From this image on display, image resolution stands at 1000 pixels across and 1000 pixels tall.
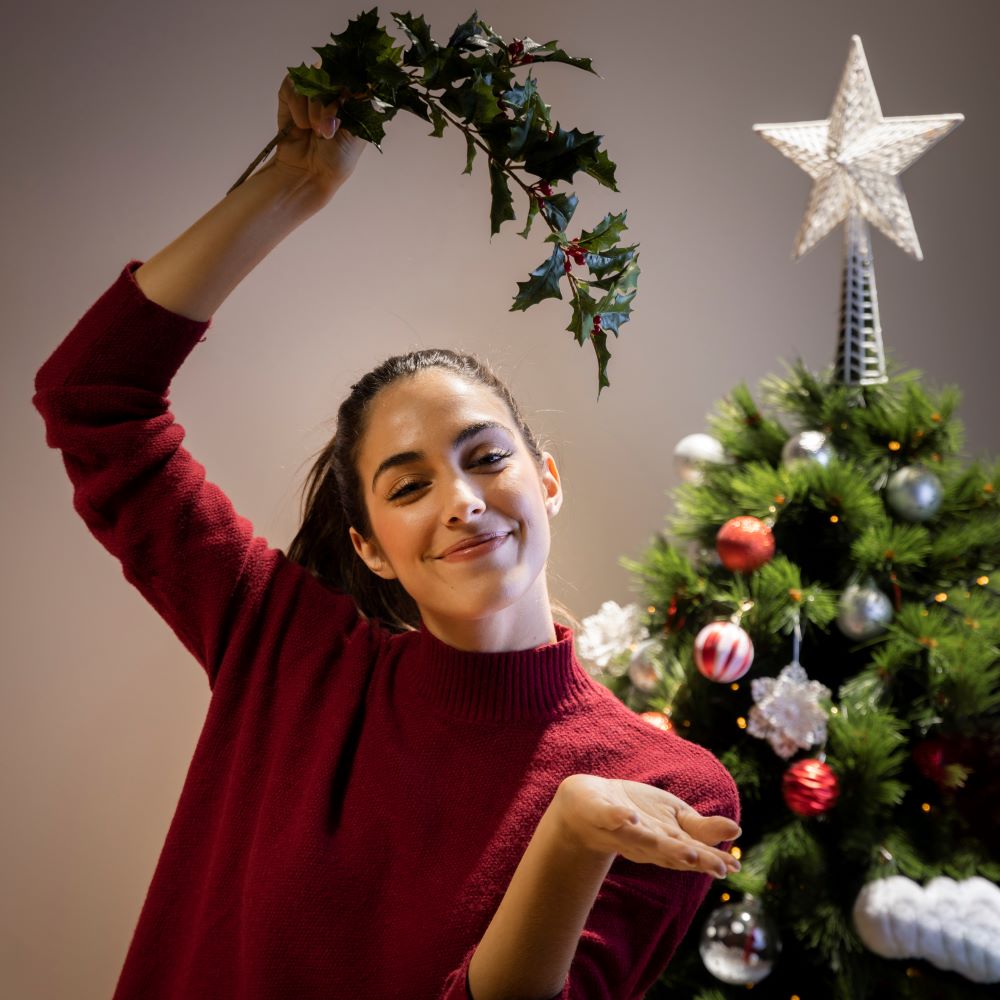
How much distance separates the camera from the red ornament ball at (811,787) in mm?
1287

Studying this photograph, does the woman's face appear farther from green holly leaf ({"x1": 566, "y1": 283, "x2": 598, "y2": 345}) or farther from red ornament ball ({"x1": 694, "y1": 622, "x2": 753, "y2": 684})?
red ornament ball ({"x1": 694, "y1": 622, "x2": 753, "y2": 684})

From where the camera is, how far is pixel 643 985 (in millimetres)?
1017

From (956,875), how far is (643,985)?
1.54 ft

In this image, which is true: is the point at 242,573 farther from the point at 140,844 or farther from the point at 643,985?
the point at 140,844

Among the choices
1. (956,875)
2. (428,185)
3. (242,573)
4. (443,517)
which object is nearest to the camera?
(443,517)

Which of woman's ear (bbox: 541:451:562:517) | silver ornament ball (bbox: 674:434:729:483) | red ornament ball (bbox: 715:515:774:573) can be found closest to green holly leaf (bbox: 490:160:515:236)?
woman's ear (bbox: 541:451:562:517)

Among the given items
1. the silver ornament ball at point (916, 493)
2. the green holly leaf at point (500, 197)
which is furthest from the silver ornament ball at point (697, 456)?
the green holly leaf at point (500, 197)

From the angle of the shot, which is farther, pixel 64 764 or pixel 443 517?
pixel 64 764

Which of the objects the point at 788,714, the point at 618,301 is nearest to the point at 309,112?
the point at 618,301

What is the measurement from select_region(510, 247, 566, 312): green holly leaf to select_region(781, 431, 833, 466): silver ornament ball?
2.01 ft

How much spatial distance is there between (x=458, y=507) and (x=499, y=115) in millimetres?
331

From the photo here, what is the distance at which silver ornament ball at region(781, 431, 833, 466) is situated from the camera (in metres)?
1.41

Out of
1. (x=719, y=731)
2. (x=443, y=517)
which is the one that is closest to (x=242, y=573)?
(x=443, y=517)

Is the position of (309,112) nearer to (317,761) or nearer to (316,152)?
Result: (316,152)
